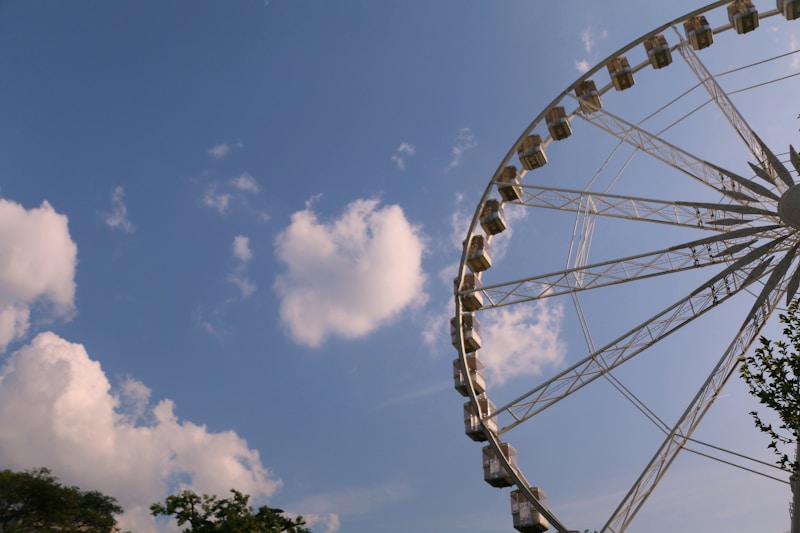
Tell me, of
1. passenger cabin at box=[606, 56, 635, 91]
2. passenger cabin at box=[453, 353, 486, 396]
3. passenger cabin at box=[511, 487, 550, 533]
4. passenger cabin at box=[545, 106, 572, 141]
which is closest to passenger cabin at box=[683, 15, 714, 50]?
passenger cabin at box=[606, 56, 635, 91]

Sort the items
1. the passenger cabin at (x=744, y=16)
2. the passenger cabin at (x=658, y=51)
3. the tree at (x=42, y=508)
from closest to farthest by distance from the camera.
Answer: the passenger cabin at (x=744, y=16) → the passenger cabin at (x=658, y=51) → the tree at (x=42, y=508)

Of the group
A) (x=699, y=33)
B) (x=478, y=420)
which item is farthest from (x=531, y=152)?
(x=478, y=420)

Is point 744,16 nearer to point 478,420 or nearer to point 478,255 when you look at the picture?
point 478,255

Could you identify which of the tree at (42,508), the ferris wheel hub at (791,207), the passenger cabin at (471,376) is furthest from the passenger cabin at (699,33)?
the tree at (42,508)

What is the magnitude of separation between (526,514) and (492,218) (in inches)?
449

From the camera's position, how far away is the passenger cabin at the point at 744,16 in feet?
82.3

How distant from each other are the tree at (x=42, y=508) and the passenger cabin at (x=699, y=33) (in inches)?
2040

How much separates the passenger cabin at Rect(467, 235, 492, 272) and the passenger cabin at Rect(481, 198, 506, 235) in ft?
1.60

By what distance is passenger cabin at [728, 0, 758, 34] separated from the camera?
987 inches

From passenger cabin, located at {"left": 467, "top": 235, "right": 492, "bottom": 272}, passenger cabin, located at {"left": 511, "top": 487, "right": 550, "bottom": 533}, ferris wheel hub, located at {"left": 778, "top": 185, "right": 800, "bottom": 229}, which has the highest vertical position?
passenger cabin, located at {"left": 467, "top": 235, "right": 492, "bottom": 272}

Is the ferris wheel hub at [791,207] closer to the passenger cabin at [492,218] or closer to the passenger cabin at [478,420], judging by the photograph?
the passenger cabin at [492,218]

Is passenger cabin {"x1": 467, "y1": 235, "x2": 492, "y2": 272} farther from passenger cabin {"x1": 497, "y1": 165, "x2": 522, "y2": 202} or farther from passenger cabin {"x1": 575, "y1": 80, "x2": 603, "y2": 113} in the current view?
passenger cabin {"x1": 575, "y1": 80, "x2": 603, "y2": 113}

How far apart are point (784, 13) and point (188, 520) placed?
3286 cm

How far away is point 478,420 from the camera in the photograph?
995 inches
